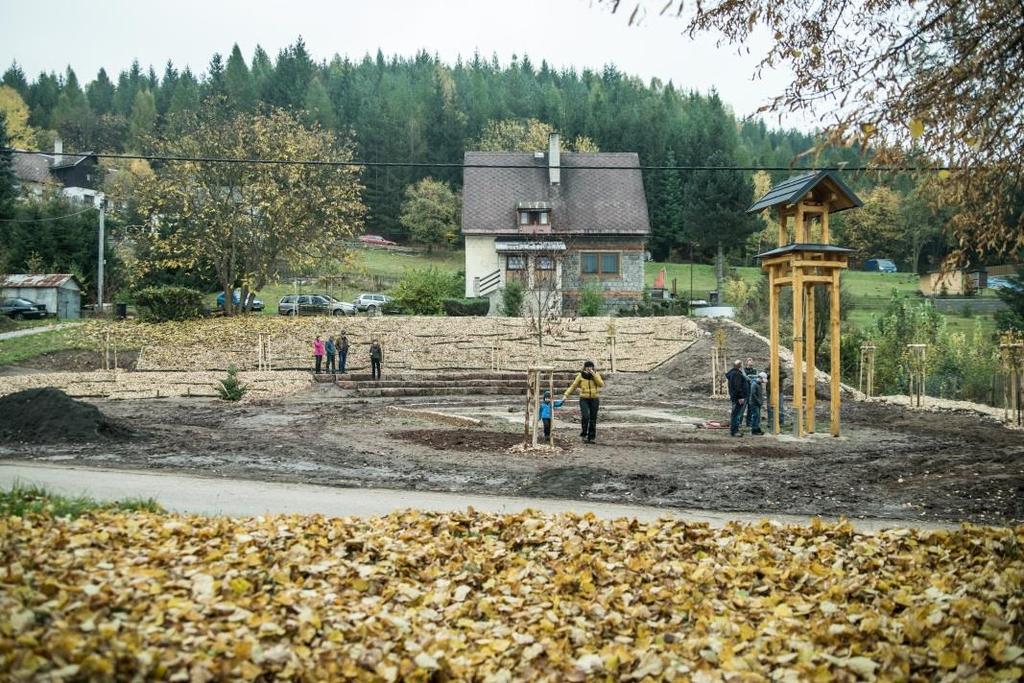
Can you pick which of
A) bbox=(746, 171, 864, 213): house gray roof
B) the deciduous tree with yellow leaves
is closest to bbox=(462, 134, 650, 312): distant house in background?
the deciduous tree with yellow leaves

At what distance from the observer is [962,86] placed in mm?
8547

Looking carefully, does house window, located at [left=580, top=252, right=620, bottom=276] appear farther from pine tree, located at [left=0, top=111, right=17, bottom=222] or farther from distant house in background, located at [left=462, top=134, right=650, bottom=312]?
pine tree, located at [left=0, top=111, right=17, bottom=222]

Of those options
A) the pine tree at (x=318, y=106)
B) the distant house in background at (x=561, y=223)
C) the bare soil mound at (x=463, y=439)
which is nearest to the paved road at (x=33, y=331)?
the distant house in background at (x=561, y=223)

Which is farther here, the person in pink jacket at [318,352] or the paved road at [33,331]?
the paved road at [33,331]

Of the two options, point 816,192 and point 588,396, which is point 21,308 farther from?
point 816,192

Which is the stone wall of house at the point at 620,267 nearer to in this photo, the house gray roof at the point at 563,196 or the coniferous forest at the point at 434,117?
the house gray roof at the point at 563,196

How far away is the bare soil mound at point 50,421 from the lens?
15.9m

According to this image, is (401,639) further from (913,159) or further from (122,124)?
(122,124)

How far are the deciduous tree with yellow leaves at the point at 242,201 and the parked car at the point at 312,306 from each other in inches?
262

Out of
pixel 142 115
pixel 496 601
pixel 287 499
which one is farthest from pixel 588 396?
pixel 142 115

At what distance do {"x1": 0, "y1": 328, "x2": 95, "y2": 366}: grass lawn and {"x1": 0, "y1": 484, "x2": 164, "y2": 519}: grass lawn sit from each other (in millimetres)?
29690

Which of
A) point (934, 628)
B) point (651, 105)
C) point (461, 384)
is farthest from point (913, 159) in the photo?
point (651, 105)

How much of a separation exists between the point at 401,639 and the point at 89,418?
1256cm

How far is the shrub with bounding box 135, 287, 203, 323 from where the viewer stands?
1604 inches
